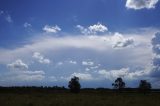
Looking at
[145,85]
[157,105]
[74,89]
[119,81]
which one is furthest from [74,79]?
[157,105]

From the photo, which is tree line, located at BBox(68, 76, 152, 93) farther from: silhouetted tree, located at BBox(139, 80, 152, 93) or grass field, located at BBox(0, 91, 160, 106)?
grass field, located at BBox(0, 91, 160, 106)

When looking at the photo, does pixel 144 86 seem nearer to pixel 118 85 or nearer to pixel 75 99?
pixel 118 85

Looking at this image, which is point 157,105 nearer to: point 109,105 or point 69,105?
point 109,105

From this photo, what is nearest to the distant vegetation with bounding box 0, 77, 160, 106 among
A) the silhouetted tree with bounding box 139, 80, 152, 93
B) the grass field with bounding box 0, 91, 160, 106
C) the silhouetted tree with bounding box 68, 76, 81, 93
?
the grass field with bounding box 0, 91, 160, 106

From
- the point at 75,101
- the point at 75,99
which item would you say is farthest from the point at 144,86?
the point at 75,101

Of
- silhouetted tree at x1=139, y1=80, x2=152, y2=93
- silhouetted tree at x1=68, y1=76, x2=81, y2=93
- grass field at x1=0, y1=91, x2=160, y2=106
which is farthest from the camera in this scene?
silhouetted tree at x1=139, y1=80, x2=152, y2=93

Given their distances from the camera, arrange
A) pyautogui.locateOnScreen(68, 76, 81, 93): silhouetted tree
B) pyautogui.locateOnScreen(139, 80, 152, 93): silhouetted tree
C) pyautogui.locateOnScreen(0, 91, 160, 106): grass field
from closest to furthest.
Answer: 1. pyautogui.locateOnScreen(0, 91, 160, 106): grass field
2. pyautogui.locateOnScreen(68, 76, 81, 93): silhouetted tree
3. pyautogui.locateOnScreen(139, 80, 152, 93): silhouetted tree

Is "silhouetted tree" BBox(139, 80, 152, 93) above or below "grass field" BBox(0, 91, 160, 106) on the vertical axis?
above

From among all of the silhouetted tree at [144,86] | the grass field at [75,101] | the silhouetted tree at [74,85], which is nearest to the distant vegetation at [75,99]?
the grass field at [75,101]

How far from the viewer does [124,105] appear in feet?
88.9

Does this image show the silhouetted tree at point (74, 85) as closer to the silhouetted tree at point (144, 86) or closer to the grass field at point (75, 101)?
the silhouetted tree at point (144, 86)

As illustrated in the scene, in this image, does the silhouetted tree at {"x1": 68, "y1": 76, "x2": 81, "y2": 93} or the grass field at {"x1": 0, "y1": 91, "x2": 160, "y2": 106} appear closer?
the grass field at {"x1": 0, "y1": 91, "x2": 160, "y2": 106}

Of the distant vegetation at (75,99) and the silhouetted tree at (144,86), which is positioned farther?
the silhouetted tree at (144,86)

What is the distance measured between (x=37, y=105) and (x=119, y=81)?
119604 millimetres
